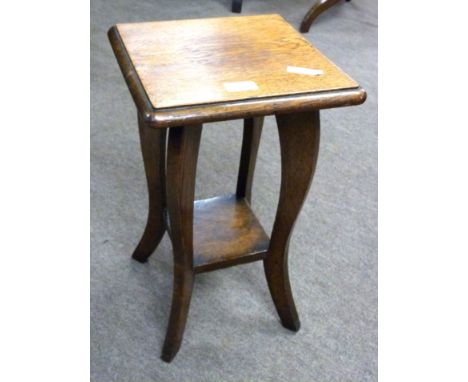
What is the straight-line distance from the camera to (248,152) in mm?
1263

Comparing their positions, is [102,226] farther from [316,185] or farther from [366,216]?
[366,216]

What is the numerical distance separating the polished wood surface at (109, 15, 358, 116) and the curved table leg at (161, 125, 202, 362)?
0.08 m

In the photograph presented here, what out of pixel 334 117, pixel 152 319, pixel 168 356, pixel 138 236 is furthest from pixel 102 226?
pixel 334 117

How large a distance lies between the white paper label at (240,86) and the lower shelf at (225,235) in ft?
1.43

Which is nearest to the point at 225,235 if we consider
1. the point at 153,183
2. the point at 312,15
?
the point at 153,183

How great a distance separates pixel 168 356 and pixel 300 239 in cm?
55

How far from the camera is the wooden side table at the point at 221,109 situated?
2.67 feet

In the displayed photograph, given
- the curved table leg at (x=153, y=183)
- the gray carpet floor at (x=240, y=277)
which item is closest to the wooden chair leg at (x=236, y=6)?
the gray carpet floor at (x=240, y=277)

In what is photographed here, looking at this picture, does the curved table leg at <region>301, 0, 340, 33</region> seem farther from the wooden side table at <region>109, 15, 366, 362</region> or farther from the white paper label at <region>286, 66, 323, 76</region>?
the white paper label at <region>286, 66, 323, 76</region>

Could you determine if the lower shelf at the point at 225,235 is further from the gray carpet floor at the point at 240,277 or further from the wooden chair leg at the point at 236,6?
the wooden chair leg at the point at 236,6

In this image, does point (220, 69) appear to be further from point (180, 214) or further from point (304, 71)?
point (180, 214)

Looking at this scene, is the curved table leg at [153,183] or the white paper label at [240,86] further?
the curved table leg at [153,183]

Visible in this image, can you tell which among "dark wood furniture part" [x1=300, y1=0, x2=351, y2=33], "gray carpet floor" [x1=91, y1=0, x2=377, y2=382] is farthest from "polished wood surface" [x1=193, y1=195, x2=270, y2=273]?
"dark wood furniture part" [x1=300, y1=0, x2=351, y2=33]

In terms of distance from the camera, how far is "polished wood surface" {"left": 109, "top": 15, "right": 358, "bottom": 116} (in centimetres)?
82
